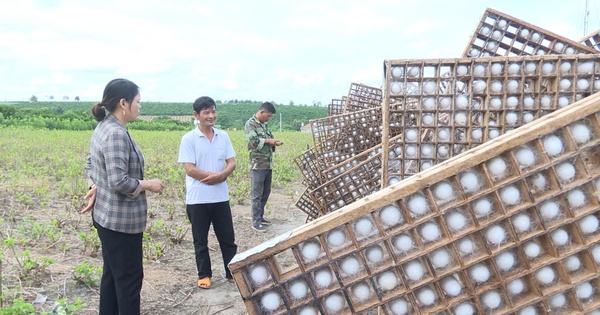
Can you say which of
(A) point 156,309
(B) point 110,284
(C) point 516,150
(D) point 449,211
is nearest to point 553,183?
(C) point 516,150

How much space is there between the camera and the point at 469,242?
4.91ft

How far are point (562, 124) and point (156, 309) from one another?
2.75 meters

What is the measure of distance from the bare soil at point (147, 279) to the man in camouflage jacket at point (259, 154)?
1.10 feet

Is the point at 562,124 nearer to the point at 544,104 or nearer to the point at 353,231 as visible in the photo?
the point at 353,231

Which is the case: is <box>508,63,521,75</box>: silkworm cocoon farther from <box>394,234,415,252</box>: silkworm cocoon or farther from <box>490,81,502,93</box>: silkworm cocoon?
<box>394,234,415,252</box>: silkworm cocoon

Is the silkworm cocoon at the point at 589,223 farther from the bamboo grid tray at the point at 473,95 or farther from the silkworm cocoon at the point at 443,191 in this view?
the bamboo grid tray at the point at 473,95

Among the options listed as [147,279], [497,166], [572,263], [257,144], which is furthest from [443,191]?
[257,144]

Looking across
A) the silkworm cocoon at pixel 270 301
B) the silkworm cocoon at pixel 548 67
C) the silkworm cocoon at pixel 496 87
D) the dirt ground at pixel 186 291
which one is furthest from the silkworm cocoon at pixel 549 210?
the dirt ground at pixel 186 291

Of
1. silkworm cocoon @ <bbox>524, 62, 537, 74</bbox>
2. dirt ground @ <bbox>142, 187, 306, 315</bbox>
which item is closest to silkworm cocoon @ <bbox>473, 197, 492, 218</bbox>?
silkworm cocoon @ <bbox>524, 62, 537, 74</bbox>

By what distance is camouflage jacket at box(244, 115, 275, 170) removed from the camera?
205 inches

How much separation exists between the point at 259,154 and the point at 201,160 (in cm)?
191

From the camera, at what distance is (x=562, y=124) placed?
1411 mm

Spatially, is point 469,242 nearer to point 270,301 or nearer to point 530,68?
point 270,301

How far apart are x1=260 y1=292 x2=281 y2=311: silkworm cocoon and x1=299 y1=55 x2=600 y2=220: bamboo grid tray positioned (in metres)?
1.35
